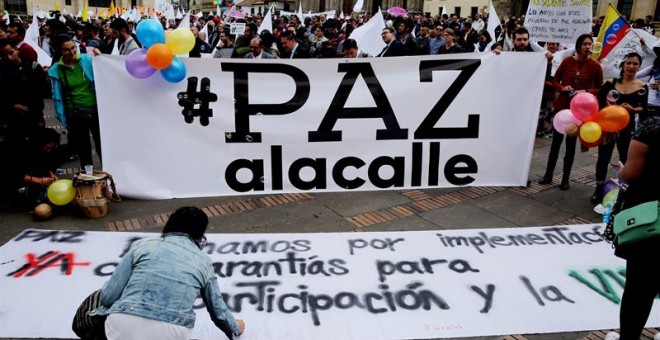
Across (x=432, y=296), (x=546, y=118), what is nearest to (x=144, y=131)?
(x=432, y=296)

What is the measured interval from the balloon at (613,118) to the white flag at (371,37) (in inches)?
189

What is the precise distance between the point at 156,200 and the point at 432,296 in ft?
10.8

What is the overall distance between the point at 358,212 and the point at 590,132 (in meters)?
2.43

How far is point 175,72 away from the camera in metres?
5.05

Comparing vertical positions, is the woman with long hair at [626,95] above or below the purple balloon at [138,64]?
below

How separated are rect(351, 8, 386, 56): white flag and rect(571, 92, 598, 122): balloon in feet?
15.0

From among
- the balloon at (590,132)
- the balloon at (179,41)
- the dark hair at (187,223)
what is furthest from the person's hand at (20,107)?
the balloon at (590,132)

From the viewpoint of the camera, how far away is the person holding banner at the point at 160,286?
2268 mm

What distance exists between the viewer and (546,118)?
8.76 meters

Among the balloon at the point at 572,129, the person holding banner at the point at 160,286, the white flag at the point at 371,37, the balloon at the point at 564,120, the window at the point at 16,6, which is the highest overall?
the window at the point at 16,6

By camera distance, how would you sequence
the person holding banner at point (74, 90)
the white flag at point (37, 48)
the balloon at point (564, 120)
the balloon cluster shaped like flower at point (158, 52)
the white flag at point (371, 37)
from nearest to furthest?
the balloon cluster shaped like flower at point (158, 52) → the balloon at point (564, 120) → the person holding banner at point (74, 90) → the white flag at point (37, 48) → the white flag at point (371, 37)

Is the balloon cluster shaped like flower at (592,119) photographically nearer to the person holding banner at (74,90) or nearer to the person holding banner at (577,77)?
the person holding banner at (577,77)

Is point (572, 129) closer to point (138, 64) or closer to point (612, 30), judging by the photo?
point (612, 30)

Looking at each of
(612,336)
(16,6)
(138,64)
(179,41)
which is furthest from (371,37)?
(16,6)
